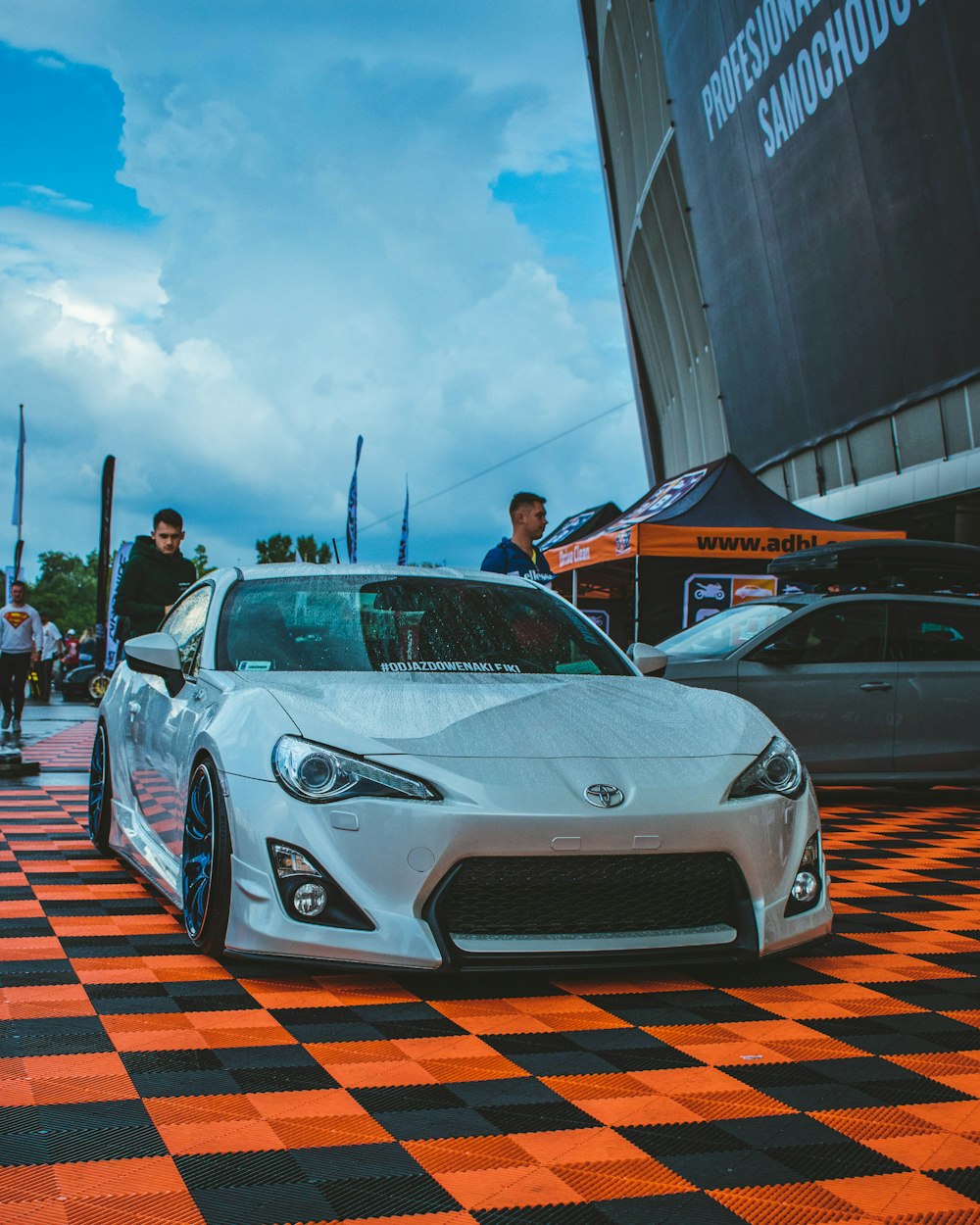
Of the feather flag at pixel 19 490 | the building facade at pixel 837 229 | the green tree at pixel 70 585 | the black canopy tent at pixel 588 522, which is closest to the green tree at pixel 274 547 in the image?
the green tree at pixel 70 585

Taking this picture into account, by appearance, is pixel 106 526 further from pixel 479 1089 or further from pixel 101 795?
pixel 479 1089

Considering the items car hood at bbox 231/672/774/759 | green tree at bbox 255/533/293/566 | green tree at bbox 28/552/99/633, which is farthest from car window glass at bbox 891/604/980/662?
green tree at bbox 28/552/99/633

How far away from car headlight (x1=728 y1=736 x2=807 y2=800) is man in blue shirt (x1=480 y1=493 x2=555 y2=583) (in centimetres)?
350

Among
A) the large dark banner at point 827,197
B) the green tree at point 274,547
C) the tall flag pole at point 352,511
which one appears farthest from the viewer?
the green tree at point 274,547

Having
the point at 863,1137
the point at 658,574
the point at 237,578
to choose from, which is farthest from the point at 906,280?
the point at 863,1137

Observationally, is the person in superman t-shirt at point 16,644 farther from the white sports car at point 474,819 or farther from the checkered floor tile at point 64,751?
the white sports car at point 474,819

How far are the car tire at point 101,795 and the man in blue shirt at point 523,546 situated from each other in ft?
7.79

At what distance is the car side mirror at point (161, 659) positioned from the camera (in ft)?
15.6

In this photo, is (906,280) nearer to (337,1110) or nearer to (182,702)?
(182,702)

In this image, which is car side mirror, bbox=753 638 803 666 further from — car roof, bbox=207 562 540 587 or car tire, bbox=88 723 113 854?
car tire, bbox=88 723 113 854

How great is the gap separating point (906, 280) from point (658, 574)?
8755 millimetres

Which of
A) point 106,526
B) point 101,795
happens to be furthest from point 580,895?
point 106,526

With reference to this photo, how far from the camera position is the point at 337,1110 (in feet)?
9.20

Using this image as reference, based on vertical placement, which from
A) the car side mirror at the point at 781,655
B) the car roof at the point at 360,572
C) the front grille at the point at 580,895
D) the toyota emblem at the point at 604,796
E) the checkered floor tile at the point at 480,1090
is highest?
the car roof at the point at 360,572
